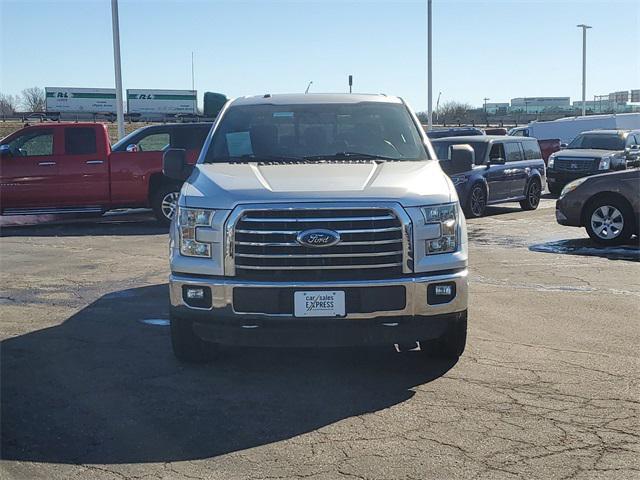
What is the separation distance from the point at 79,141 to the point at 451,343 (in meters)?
11.0

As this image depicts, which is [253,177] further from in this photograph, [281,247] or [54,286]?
[54,286]

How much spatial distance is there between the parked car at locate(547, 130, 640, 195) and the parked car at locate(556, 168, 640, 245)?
7970mm

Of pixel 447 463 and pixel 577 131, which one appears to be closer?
pixel 447 463

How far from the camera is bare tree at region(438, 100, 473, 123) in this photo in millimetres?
76562

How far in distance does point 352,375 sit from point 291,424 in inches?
41.0

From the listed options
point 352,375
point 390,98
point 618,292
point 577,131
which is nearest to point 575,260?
point 618,292

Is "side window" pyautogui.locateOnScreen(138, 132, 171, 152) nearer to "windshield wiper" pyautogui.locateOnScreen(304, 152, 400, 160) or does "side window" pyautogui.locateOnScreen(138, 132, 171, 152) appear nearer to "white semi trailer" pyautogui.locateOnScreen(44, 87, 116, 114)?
"windshield wiper" pyautogui.locateOnScreen(304, 152, 400, 160)

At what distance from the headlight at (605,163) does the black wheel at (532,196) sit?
310cm

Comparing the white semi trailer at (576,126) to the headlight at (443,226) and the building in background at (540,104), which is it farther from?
the building in background at (540,104)

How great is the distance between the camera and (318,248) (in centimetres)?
512

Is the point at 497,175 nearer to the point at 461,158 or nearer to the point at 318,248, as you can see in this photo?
the point at 461,158

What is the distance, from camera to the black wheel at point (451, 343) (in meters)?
5.61

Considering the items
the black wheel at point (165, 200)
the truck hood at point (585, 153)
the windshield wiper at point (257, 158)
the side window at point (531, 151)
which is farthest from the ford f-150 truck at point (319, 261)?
the truck hood at point (585, 153)

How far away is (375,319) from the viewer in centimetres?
514
